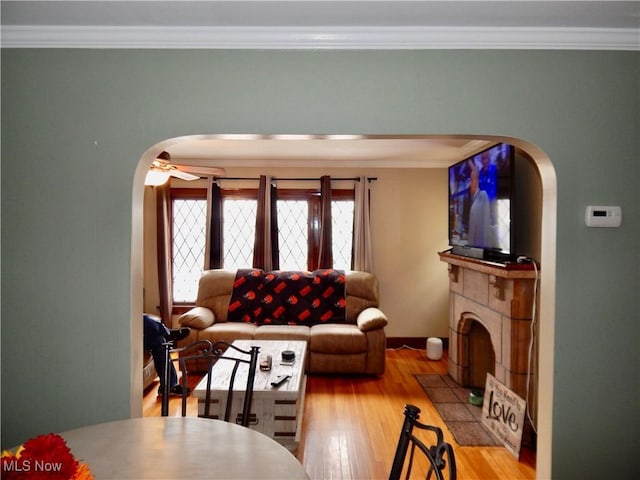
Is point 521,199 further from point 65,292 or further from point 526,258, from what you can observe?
point 65,292

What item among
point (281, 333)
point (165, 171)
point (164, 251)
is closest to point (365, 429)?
point (281, 333)

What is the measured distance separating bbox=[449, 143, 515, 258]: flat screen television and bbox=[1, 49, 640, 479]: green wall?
1.06 m

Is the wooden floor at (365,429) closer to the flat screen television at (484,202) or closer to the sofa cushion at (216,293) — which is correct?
the sofa cushion at (216,293)

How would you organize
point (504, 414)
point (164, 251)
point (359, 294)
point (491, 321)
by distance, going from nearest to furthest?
point (504, 414) → point (491, 321) → point (359, 294) → point (164, 251)

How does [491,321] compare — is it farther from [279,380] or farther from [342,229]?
[342,229]

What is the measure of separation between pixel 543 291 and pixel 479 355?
2.28 metres

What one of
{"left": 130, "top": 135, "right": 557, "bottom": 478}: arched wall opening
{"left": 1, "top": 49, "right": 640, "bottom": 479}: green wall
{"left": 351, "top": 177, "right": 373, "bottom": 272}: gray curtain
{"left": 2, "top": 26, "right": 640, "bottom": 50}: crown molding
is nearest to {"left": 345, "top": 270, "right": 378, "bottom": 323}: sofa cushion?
{"left": 351, "top": 177, "right": 373, "bottom": 272}: gray curtain

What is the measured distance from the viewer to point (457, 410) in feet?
11.6

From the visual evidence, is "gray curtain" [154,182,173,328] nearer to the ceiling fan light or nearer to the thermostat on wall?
the ceiling fan light

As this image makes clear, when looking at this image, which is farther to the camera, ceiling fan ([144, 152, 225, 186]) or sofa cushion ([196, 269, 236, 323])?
sofa cushion ([196, 269, 236, 323])

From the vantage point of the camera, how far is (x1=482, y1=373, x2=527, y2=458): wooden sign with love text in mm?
2828

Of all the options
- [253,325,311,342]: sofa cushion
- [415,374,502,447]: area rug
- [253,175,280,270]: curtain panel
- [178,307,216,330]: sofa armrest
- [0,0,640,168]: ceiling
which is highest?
[0,0,640,168]: ceiling

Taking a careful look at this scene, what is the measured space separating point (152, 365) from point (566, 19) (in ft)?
13.1

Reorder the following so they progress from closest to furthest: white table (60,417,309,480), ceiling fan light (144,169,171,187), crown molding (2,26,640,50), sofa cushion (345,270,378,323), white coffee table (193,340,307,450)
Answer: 1. white table (60,417,309,480)
2. crown molding (2,26,640,50)
3. white coffee table (193,340,307,450)
4. ceiling fan light (144,169,171,187)
5. sofa cushion (345,270,378,323)
